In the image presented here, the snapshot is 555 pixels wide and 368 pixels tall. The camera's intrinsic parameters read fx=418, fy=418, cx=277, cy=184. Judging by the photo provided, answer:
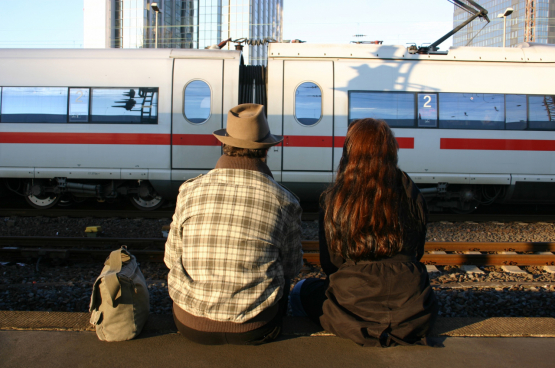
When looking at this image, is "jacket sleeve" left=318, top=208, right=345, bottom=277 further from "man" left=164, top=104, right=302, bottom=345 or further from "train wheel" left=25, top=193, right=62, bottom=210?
"train wheel" left=25, top=193, right=62, bottom=210

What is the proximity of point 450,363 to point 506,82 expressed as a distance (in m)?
7.30

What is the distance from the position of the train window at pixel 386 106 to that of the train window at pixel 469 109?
630mm

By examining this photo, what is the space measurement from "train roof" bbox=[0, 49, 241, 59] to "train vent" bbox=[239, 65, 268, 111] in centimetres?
43

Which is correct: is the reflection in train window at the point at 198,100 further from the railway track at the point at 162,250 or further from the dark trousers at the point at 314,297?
the dark trousers at the point at 314,297

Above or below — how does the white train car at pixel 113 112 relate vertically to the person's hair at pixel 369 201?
above

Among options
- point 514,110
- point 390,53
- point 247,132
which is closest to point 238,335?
point 247,132

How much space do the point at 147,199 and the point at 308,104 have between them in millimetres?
3873

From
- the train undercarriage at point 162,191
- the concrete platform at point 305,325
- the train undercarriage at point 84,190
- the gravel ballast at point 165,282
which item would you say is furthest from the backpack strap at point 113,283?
the train undercarriage at point 84,190

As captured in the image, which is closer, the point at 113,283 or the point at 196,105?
the point at 113,283

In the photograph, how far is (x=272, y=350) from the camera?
2387 millimetres

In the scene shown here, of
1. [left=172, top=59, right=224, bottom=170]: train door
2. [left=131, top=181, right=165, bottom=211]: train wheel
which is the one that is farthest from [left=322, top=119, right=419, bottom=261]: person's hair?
[left=131, top=181, right=165, bottom=211]: train wheel

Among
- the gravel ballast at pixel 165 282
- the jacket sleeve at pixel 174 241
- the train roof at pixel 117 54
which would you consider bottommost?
the gravel ballast at pixel 165 282

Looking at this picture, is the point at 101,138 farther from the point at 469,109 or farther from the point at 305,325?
the point at 469,109

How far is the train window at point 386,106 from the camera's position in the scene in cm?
801
